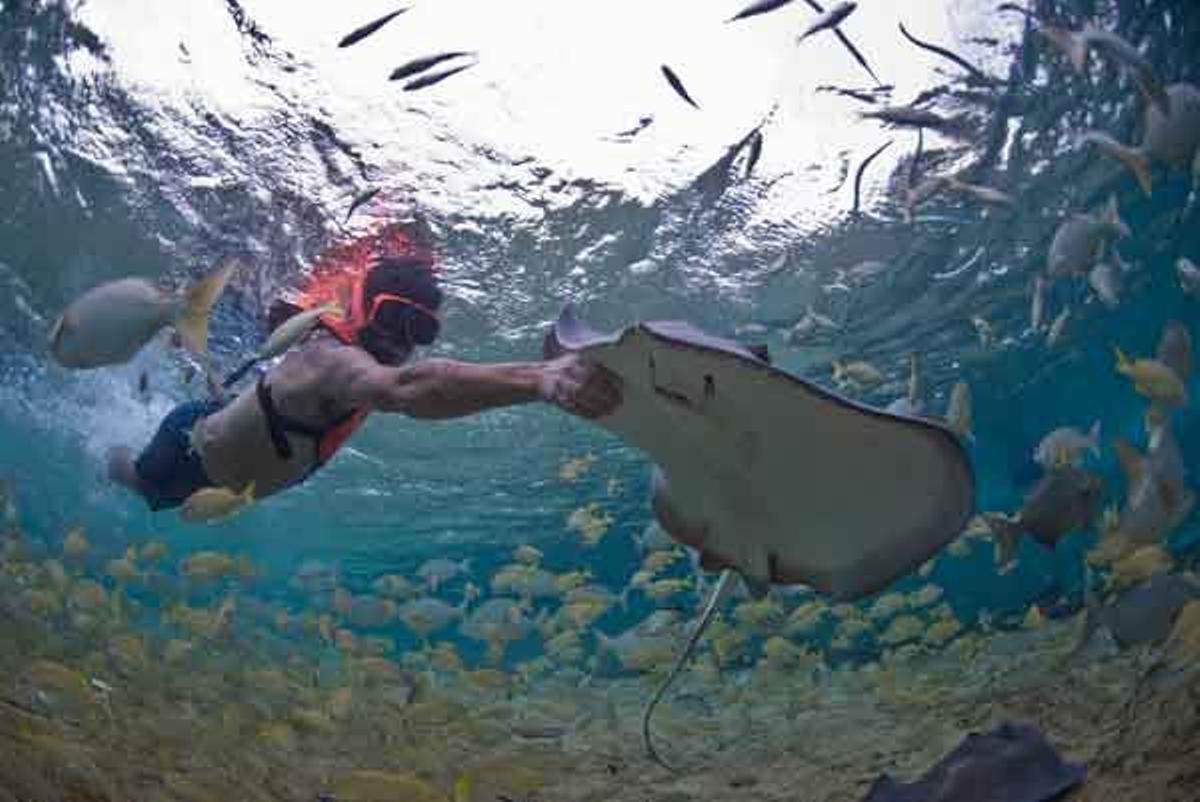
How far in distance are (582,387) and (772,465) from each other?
36.0 inches

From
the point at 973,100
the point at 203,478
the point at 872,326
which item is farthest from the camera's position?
the point at 872,326

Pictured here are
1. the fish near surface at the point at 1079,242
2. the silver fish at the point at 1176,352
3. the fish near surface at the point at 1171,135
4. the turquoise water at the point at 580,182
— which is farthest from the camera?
the turquoise water at the point at 580,182

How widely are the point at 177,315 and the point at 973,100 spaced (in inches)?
383

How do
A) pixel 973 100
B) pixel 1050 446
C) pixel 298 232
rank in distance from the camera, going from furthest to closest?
pixel 298 232 → pixel 973 100 → pixel 1050 446

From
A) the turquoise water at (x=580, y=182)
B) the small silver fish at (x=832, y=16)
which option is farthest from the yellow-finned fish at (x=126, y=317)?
the small silver fish at (x=832, y=16)

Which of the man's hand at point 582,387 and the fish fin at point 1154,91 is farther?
the fish fin at point 1154,91

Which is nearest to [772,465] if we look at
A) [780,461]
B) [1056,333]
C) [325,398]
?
[780,461]

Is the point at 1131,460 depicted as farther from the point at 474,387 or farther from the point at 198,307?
the point at 198,307

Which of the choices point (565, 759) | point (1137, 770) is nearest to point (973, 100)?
point (1137, 770)

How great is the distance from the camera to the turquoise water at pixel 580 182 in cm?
884

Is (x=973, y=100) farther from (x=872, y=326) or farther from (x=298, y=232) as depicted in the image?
(x=298, y=232)

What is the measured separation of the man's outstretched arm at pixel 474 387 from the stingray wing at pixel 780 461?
10 centimetres

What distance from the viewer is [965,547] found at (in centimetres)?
1230

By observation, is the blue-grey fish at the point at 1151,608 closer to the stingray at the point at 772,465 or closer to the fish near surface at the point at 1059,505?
the fish near surface at the point at 1059,505
